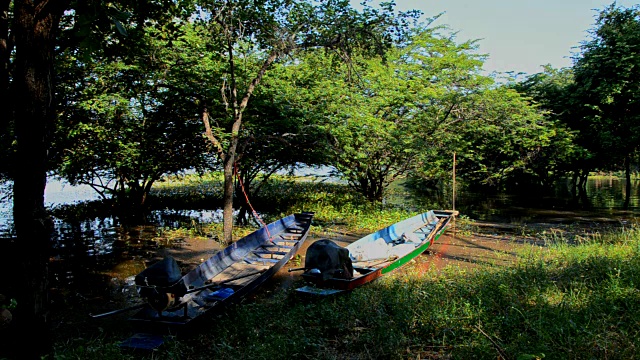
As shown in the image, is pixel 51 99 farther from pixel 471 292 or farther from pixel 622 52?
pixel 622 52

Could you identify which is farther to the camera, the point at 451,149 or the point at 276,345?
the point at 451,149

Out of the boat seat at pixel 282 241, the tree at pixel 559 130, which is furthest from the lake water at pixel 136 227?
the boat seat at pixel 282 241

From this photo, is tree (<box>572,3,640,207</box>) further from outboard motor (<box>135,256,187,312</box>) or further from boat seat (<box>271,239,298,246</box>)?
outboard motor (<box>135,256,187,312</box>)

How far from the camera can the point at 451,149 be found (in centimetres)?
1823

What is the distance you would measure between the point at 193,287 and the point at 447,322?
12.9 feet

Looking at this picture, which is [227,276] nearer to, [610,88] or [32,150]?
[32,150]

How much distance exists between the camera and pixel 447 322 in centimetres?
521

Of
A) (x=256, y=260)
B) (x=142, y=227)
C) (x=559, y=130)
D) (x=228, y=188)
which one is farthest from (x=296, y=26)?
(x=559, y=130)

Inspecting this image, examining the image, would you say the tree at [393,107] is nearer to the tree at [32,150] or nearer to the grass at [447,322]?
the grass at [447,322]

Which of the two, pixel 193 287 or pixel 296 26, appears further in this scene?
pixel 296 26

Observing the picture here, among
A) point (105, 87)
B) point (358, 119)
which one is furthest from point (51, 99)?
point (358, 119)

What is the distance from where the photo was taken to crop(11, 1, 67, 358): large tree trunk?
3572 mm

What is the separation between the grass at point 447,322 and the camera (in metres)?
4.52

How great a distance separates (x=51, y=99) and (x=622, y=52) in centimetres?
2405
